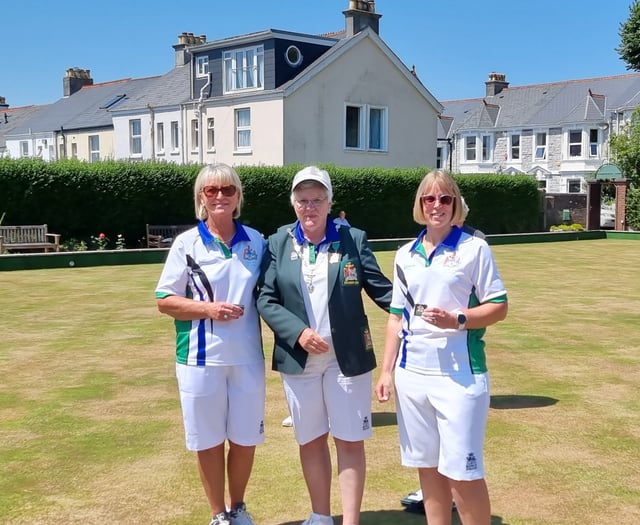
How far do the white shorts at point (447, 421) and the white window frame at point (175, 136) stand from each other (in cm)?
3239

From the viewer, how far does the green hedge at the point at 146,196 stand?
20641 millimetres

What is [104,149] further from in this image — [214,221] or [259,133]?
[214,221]

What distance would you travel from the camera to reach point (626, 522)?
396 cm

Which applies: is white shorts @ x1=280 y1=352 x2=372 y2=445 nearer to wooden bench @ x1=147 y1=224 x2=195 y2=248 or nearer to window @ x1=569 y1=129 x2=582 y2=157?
wooden bench @ x1=147 y1=224 x2=195 y2=248

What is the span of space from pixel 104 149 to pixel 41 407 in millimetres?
35601

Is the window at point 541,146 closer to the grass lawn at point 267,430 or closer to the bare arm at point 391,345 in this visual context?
the grass lawn at point 267,430

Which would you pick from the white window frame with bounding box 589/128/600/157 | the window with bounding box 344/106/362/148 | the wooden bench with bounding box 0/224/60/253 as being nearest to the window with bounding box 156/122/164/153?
the window with bounding box 344/106/362/148

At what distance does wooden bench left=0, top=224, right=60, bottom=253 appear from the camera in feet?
A: 63.6

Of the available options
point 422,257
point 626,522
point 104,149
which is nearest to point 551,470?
point 626,522

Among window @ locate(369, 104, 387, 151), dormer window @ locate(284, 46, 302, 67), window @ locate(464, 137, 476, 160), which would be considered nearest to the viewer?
dormer window @ locate(284, 46, 302, 67)

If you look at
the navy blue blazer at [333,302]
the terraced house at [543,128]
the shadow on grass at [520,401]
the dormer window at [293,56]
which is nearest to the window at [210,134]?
the dormer window at [293,56]

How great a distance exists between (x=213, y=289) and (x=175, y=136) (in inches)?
1265

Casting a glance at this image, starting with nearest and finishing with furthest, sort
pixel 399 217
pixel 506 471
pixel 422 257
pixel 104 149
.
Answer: pixel 422 257
pixel 506 471
pixel 399 217
pixel 104 149

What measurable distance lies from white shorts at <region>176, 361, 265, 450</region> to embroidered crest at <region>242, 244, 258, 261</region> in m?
0.50
